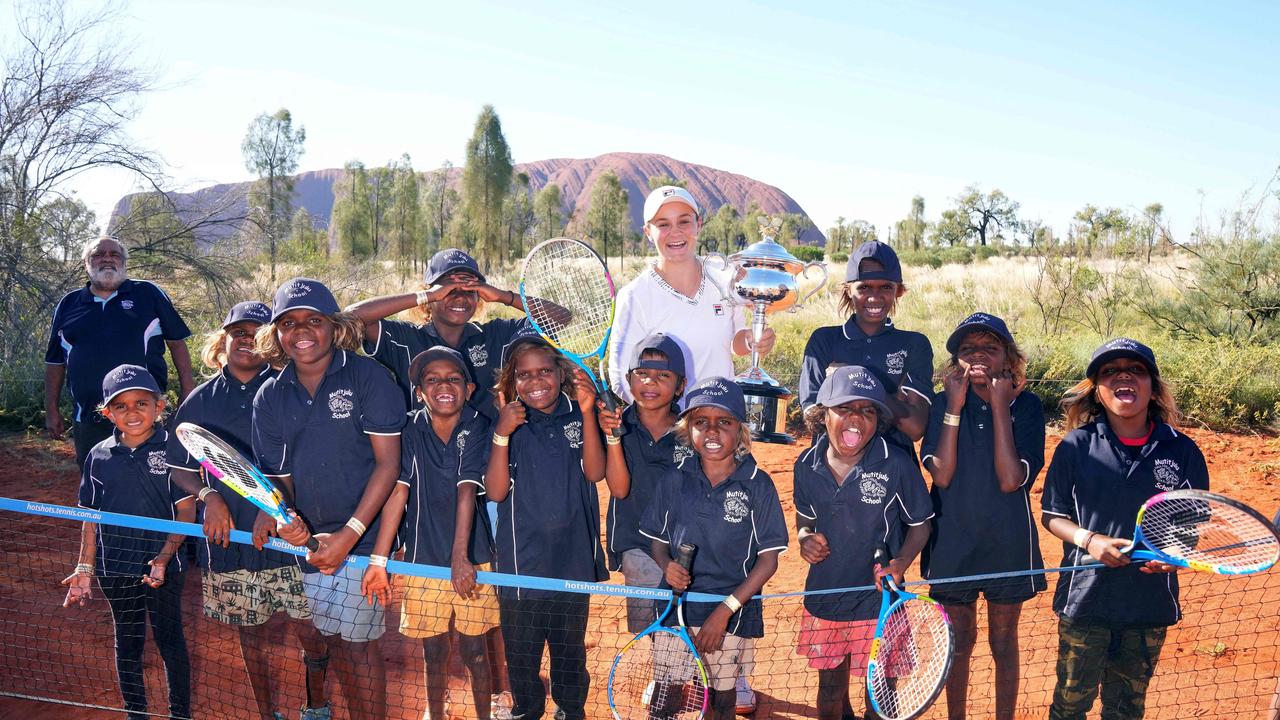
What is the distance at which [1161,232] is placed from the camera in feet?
41.4

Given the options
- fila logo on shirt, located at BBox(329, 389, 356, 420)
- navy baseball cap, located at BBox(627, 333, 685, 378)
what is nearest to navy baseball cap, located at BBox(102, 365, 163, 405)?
fila logo on shirt, located at BBox(329, 389, 356, 420)

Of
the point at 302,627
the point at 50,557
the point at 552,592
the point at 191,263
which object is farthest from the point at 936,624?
the point at 191,263

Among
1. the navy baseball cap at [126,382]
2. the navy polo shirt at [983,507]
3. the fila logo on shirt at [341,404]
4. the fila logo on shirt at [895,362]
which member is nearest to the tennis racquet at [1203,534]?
the navy polo shirt at [983,507]

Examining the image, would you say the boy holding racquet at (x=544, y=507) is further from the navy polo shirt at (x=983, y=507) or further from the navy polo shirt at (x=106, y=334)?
the navy polo shirt at (x=106, y=334)

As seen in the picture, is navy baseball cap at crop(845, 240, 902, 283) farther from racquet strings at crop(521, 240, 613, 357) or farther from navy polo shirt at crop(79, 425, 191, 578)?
navy polo shirt at crop(79, 425, 191, 578)

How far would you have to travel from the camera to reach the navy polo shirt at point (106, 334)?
529 cm

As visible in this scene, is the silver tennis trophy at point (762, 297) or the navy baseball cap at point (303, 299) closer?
the navy baseball cap at point (303, 299)

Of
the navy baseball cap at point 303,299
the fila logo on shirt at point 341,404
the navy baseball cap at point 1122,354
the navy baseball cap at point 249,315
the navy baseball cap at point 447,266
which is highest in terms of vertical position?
the navy baseball cap at point 447,266

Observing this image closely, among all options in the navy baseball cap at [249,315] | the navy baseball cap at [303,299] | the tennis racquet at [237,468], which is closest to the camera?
the tennis racquet at [237,468]

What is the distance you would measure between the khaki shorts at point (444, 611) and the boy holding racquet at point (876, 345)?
1663 mm

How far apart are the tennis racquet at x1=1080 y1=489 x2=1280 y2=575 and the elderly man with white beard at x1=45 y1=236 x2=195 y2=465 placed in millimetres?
5211

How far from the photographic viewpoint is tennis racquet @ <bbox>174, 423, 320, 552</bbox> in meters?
3.23

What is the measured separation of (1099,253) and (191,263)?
54.3 feet

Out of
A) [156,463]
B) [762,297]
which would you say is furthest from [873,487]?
[156,463]
